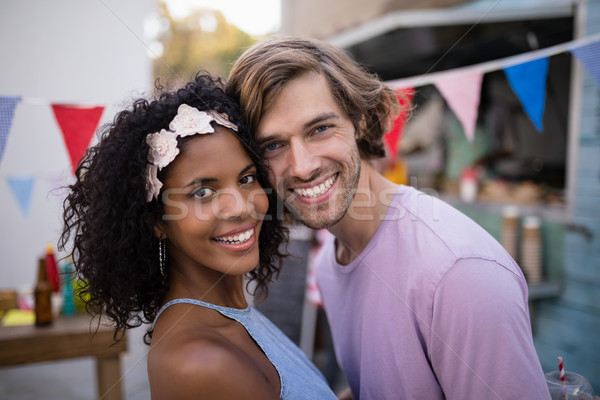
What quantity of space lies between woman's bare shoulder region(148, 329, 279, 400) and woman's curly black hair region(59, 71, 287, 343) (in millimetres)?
435

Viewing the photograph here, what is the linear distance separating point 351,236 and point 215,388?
1.04m

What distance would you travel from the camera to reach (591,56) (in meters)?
2.43

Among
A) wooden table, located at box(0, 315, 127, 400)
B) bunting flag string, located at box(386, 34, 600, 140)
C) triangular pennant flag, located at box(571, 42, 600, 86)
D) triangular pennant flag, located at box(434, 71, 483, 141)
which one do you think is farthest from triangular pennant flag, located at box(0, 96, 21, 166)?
triangular pennant flag, located at box(571, 42, 600, 86)

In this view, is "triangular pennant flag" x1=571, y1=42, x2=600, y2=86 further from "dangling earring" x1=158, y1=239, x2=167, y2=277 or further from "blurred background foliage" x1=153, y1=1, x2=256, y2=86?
"blurred background foliage" x1=153, y1=1, x2=256, y2=86

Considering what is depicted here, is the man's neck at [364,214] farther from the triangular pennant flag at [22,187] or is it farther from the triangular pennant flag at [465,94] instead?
the triangular pennant flag at [22,187]

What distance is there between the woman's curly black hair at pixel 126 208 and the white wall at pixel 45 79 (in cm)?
450

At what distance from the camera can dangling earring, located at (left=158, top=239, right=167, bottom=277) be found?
178 centimetres

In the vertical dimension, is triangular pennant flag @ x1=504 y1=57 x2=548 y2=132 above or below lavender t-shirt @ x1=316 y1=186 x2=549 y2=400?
above

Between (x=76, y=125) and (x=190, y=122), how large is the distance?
1815 mm

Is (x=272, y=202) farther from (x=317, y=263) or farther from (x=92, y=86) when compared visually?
(x=92, y=86)

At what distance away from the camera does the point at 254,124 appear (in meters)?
1.96

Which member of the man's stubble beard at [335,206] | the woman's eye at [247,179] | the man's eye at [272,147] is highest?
the man's eye at [272,147]

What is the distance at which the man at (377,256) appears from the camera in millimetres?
1513

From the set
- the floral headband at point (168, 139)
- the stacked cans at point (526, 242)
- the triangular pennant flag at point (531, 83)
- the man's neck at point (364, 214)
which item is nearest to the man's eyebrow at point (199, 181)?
the floral headband at point (168, 139)
